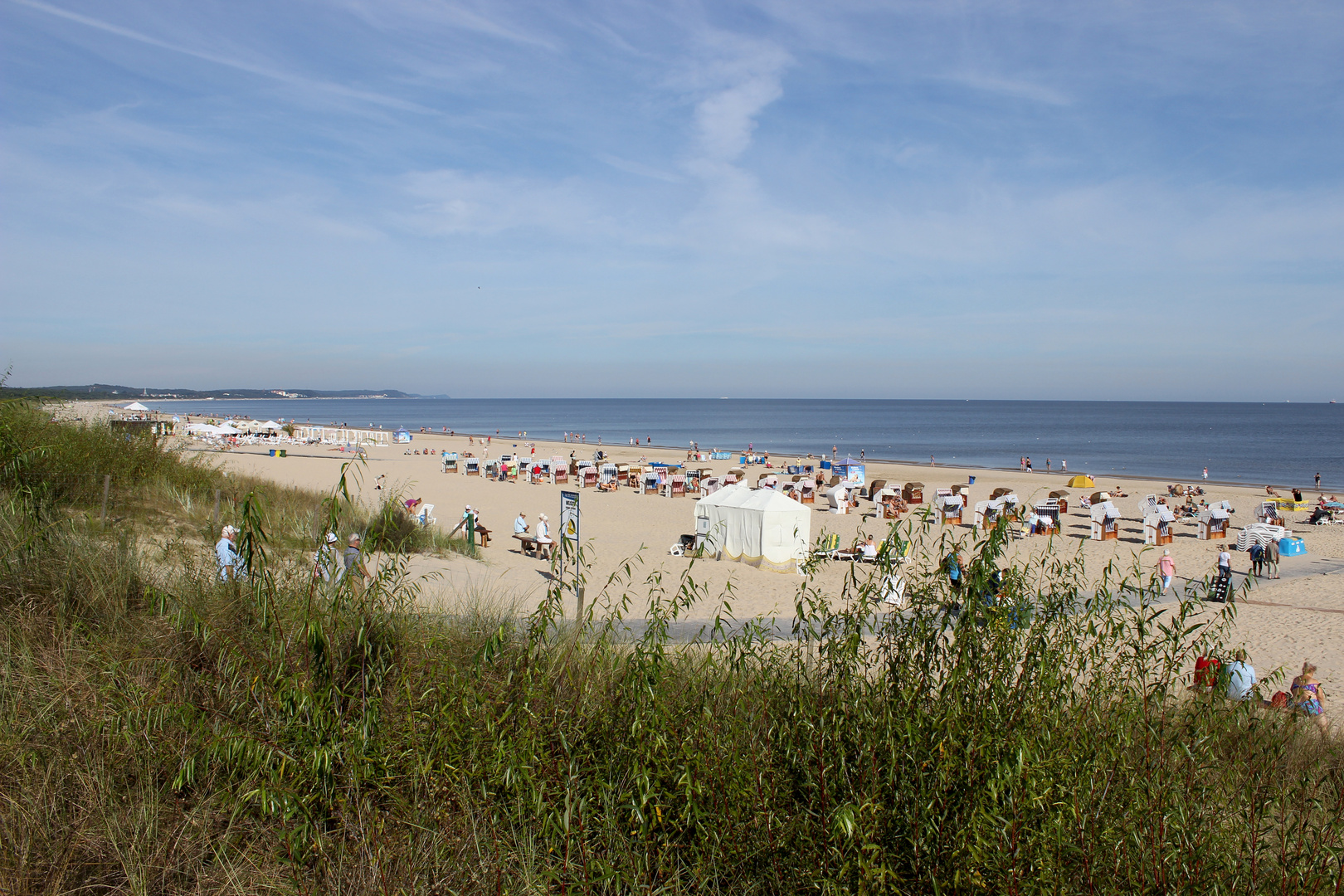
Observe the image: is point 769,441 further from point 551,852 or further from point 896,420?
point 551,852

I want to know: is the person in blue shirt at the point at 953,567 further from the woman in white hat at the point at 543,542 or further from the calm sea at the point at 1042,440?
the calm sea at the point at 1042,440

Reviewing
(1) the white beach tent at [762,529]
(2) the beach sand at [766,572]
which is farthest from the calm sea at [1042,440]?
(1) the white beach tent at [762,529]

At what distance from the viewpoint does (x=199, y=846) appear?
2721mm

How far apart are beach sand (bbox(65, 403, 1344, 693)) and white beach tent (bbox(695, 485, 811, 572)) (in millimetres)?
337

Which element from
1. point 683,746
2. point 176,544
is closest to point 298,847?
point 683,746

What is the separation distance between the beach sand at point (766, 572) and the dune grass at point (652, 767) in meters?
0.50

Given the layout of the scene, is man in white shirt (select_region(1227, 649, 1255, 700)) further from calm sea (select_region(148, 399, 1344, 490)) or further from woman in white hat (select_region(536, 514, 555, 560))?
calm sea (select_region(148, 399, 1344, 490))

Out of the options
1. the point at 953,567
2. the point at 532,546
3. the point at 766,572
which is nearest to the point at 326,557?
the point at 953,567

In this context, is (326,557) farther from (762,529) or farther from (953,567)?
(762,529)

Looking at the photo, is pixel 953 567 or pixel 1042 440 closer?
pixel 953 567

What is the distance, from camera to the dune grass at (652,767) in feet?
8.15

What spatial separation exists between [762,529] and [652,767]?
36.9 ft

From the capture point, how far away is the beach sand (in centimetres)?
973

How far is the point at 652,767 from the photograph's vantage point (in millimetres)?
2854
